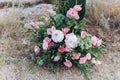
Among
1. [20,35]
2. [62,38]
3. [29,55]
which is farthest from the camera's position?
[20,35]

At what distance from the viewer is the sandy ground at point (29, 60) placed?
3.25m

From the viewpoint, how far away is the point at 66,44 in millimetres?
3229

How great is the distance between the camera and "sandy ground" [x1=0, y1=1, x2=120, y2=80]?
3246 millimetres

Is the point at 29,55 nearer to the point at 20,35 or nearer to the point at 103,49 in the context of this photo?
the point at 20,35

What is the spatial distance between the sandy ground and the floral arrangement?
0.24ft

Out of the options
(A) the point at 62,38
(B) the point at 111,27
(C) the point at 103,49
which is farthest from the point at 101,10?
(A) the point at 62,38

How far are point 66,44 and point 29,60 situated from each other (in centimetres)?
40

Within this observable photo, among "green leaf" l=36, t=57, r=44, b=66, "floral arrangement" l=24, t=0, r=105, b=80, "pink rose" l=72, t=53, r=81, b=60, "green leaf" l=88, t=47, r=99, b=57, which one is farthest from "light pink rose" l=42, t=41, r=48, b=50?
"green leaf" l=88, t=47, r=99, b=57

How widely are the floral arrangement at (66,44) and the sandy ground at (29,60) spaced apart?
74 mm

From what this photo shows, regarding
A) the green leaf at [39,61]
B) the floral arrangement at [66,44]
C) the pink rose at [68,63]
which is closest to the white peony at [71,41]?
the floral arrangement at [66,44]

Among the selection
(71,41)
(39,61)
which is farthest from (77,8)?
(39,61)

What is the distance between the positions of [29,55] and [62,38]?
0.40 metres

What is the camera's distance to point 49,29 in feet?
10.9

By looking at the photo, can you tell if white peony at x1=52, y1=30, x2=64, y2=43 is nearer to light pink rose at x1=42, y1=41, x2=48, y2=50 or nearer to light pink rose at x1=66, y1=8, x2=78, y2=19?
light pink rose at x1=42, y1=41, x2=48, y2=50
